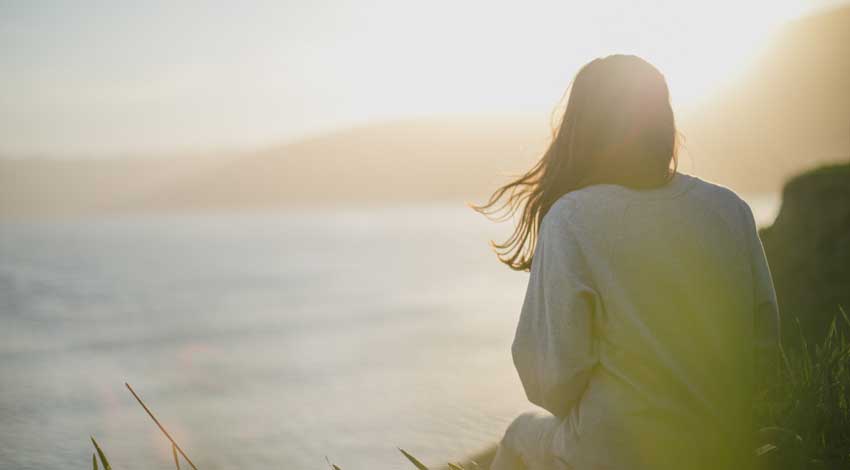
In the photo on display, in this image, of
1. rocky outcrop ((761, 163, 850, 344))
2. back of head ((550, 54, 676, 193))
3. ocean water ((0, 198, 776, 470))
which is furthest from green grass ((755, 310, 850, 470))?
ocean water ((0, 198, 776, 470))

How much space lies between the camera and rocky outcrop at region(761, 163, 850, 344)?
559 centimetres

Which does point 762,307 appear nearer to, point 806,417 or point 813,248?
point 806,417

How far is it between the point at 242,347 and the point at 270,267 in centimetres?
1025

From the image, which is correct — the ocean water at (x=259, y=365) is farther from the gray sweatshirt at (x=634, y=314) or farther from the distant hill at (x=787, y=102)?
the distant hill at (x=787, y=102)

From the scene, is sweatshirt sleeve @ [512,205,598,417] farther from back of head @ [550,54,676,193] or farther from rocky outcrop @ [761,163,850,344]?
rocky outcrop @ [761,163,850,344]

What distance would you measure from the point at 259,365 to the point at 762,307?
721cm

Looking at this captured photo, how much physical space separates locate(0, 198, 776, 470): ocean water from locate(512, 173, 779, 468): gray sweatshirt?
3.57 m

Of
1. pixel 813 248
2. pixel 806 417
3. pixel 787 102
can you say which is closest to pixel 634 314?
pixel 806 417

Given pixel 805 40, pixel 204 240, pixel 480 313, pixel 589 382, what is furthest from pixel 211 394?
pixel 805 40

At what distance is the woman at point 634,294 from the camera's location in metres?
1.96

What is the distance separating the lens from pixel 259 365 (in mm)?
8703

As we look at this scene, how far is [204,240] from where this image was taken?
3209 centimetres

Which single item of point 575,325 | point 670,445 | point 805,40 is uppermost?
point 805,40

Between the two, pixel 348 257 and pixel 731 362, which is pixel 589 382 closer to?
pixel 731 362
